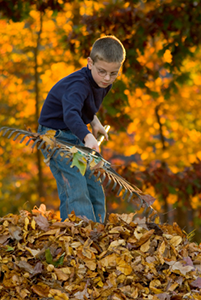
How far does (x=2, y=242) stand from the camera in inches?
87.4

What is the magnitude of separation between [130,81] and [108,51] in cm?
355

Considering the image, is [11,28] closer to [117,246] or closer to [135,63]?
[135,63]

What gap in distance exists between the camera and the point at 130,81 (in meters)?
5.98

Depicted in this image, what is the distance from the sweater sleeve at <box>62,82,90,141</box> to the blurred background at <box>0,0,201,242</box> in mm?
2706

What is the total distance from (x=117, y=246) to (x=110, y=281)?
0.24 metres

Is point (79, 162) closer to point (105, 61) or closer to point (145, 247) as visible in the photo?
point (145, 247)

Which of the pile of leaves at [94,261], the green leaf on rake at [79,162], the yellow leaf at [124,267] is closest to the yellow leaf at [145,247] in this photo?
the pile of leaves at [94,261]

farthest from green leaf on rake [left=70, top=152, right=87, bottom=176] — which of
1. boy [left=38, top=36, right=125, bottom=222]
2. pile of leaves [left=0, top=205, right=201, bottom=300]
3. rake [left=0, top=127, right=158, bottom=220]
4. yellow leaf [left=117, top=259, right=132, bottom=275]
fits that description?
yellow leaf [left=117, top=259, right=132, bottom=275]

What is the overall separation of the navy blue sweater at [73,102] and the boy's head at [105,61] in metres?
0.11

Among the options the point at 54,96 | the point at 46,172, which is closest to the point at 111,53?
the point at 54,96

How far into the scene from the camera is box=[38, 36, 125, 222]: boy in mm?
2404

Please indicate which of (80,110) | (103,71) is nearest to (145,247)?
(80,110)

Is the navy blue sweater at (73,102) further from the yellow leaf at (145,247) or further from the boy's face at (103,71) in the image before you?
the yellow leaf at (145,247)

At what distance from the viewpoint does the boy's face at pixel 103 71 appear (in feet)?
8.16
